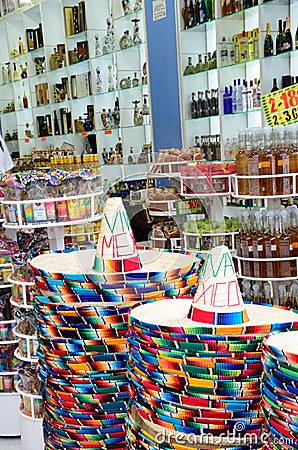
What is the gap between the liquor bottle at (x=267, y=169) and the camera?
3.76m

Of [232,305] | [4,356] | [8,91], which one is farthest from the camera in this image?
[8,91]

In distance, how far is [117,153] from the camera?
23.6 ft

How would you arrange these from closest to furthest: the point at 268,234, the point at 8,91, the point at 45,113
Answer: the point at 268,234 < the point at 45,113 < the point at 8,91

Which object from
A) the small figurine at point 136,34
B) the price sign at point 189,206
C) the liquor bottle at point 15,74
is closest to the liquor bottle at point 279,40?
the small figurine at point 136,34

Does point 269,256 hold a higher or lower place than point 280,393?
lower

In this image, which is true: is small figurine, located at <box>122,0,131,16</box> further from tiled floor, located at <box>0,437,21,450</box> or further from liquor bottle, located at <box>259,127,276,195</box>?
tiled floor, located at <box>0,437,21,450</box>

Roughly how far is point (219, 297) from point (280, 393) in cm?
22

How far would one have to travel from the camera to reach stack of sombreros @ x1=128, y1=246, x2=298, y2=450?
3.36ft

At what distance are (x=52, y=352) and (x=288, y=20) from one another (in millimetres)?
4447

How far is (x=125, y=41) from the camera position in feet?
22.0

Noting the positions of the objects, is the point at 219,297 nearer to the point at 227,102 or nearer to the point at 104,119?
the point at 227,102

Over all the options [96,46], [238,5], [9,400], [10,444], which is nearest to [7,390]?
[9,400]

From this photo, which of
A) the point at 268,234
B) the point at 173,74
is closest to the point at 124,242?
the point at 268,234

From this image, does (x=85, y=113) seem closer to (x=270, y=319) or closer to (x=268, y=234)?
(x=268, y=234)
